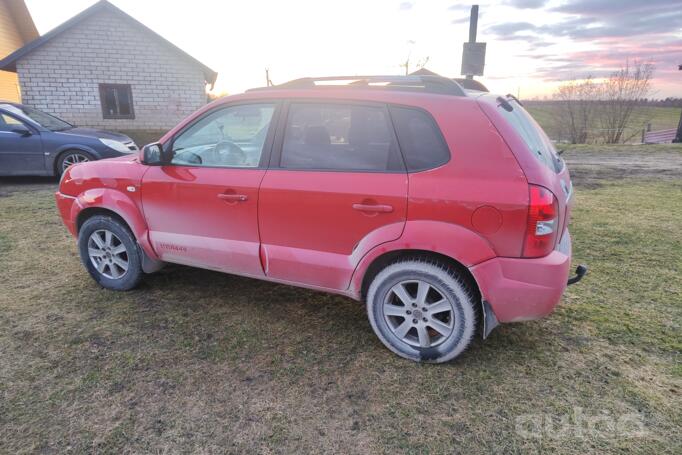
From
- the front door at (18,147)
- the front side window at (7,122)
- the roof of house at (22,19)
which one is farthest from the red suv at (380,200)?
the roof of house at (22,19)

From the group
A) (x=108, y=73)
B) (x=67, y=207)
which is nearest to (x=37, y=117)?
(x=67, y=207)

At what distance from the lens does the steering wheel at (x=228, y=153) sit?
337 cm

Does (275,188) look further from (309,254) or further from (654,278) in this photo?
(654,278)

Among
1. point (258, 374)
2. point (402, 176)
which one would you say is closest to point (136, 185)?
point (258, 374)

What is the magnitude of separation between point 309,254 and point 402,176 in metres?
0.85

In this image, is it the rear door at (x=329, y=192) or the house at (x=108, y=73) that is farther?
the house at (x=108, y=73)

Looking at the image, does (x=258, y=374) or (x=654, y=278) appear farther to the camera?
(x=654, y=278)

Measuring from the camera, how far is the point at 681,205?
6.88 meters

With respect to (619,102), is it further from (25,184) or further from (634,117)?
(25,184)

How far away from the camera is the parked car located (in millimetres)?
8641

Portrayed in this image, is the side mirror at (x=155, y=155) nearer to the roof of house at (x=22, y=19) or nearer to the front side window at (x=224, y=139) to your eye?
the front side window at (x=224, y=139)

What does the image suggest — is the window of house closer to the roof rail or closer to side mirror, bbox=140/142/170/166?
side mirror, bbox=140/142/170/166

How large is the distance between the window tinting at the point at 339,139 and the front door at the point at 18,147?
311 inches

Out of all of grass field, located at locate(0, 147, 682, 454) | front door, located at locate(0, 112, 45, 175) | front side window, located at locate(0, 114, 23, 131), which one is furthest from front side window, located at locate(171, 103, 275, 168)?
front side window, located at locate(0, 114, 23, 131)
